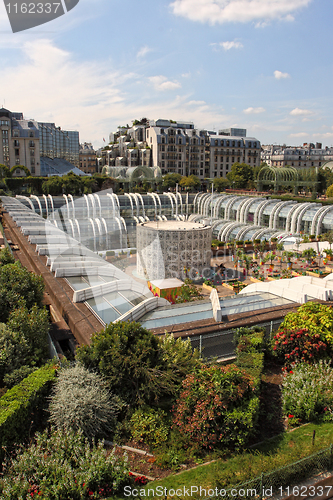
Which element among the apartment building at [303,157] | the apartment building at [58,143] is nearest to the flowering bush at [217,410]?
the apartment building at [58,143]

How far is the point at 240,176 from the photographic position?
248 ft

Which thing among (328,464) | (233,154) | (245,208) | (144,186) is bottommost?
(328,464)

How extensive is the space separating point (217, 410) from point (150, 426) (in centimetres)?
143

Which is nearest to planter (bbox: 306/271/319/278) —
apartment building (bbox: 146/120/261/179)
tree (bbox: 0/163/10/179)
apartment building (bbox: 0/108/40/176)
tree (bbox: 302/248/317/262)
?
tree (bbox: 302/248/317/262)

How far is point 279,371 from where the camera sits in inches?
400

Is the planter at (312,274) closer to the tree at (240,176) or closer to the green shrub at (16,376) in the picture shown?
the green shrub at (16,376)

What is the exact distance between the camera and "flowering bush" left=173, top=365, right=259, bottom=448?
6965mm

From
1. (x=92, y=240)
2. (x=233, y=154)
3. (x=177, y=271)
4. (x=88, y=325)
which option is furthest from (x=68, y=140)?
(x=88, y=325)

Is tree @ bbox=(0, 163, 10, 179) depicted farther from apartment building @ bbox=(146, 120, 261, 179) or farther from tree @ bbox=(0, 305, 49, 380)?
tree @ bbox=(0, 305, 49, 380)

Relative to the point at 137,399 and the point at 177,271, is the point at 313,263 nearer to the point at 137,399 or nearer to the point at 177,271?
the point at 177,271

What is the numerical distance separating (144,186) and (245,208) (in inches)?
1281

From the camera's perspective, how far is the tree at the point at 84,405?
7090 millimetres

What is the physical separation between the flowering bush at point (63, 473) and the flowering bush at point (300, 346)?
17.6 ft

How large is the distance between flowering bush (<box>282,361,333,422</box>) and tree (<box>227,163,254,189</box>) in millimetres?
68146
